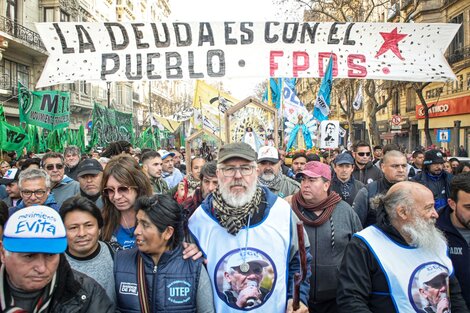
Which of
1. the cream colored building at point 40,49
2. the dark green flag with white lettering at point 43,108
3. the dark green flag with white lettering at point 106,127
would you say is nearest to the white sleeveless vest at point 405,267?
the dark green flag with white lettering at point 43,108

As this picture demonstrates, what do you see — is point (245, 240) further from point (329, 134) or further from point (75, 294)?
point (329, 134)

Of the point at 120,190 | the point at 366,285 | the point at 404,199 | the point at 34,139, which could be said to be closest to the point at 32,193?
the point at 120,190

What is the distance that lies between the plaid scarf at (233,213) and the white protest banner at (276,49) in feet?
13.9

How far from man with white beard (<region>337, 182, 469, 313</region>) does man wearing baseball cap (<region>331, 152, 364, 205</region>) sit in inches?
115

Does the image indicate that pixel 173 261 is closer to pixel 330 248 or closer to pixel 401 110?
pixel 330 248

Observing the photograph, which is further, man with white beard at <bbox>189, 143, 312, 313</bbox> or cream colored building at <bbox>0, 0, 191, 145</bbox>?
cream colored building at <bbox>0, 0, 191, 145</bbox>

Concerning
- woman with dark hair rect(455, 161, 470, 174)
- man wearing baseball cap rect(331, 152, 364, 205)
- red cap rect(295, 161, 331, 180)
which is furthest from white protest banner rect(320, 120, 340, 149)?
red cap rect(295, 161, 331, 180)

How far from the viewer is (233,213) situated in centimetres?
269

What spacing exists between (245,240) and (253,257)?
4.5 inches

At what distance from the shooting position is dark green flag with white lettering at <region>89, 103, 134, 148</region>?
1368 cm

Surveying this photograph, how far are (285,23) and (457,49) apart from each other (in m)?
27.4

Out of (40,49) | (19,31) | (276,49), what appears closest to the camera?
(276,49)

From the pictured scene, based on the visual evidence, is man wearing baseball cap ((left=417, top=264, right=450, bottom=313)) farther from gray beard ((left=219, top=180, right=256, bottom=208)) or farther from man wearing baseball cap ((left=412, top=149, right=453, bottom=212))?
man wearing baseball cap ((left=412, top=149, right=453, bottom=212))

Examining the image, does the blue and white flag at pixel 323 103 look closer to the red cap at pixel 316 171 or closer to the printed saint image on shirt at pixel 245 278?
the red cap at pixel 316 171
